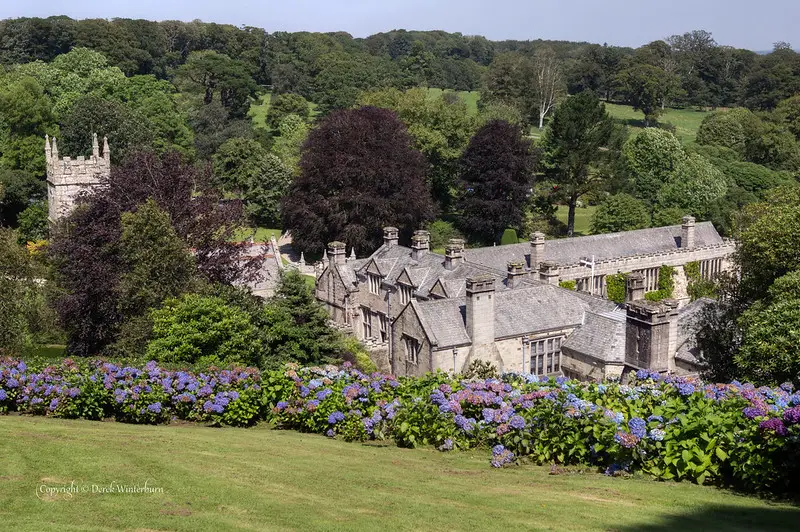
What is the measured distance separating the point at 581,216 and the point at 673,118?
60.0 meters

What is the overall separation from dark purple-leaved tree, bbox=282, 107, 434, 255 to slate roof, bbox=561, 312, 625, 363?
1256 inches

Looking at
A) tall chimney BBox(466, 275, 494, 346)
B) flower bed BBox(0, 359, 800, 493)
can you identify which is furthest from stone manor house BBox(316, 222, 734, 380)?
flower bed BBox(0, 359, 800, 493)

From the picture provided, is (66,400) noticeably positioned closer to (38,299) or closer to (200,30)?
(38,299)

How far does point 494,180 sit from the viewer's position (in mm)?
75125

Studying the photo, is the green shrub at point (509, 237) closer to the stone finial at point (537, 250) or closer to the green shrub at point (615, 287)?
the green shrub at point (615, 287)

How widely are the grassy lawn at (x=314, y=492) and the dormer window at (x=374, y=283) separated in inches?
1191

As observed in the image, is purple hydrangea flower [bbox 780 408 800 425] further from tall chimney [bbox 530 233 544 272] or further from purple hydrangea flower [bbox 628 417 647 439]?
tall chimney [bbox 530 233 544 272]

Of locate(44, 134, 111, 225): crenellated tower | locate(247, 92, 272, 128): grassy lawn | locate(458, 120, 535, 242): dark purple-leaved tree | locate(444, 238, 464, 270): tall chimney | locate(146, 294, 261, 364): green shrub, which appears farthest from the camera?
locate(247, 92, 272, 128): grassy lawn

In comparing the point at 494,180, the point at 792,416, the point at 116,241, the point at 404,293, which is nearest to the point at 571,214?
the point at 494,180

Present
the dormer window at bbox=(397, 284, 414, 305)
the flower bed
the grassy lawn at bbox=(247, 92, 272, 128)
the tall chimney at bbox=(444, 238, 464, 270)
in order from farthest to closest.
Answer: the grassy lawn at bbox=(247, 92, 272, 128)
the dormer window at bbox=(397, 284, 414, 305)
the tall chimney at bbox=(444, 238, 464, 270)
the flower bed

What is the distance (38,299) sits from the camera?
144ft

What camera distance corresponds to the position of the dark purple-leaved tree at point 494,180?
247 feet

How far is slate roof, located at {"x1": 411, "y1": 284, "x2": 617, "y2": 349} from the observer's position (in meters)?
37.1

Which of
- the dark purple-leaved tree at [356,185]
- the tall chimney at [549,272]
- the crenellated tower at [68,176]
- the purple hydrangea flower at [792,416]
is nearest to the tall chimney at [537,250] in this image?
the tall chimney at [549,272]
